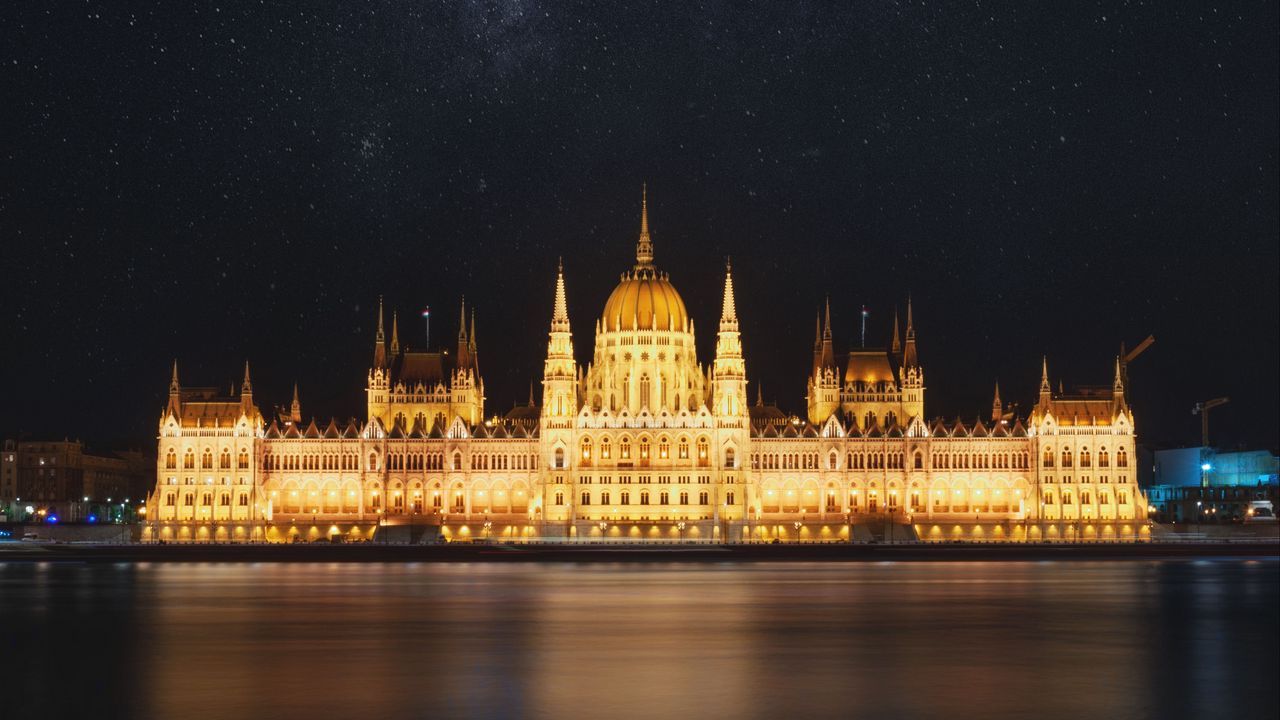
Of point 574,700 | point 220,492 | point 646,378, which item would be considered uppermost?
point 646,378

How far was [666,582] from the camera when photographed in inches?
3344

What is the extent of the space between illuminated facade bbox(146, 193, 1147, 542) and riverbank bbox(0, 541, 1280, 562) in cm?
1491

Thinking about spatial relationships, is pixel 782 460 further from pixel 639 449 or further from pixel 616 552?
pixel 616 552

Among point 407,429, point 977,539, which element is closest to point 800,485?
point 977,539

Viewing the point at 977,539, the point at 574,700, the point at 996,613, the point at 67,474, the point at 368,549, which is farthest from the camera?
the point at 67,474

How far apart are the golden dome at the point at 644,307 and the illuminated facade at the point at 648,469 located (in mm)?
1782

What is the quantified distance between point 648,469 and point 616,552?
3251 centimetres

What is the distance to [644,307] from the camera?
16888 cm

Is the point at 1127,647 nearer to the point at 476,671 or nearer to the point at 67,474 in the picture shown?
the point at 476,671

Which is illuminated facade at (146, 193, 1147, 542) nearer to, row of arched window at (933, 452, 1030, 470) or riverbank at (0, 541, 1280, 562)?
row of arched window at (933, 452, 1030, 470)

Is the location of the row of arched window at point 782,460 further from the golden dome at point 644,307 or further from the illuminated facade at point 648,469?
the golden dome at point 644,307

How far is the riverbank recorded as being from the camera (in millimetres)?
117375

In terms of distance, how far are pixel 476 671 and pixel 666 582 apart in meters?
40.7

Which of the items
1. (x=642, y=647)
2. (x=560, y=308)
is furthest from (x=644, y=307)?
(x=642, y=647)
